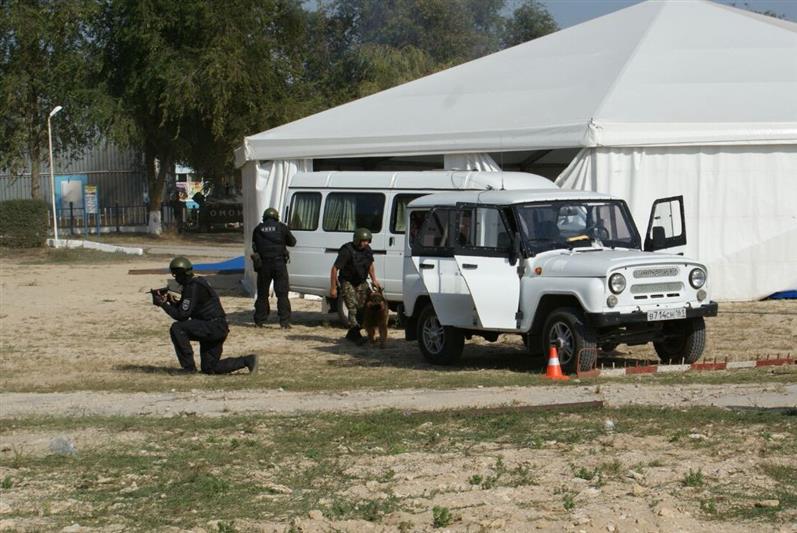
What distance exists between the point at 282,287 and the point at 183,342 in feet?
16.5

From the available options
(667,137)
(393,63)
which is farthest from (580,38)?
(393,63)

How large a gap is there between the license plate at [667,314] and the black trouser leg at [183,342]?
199 inches

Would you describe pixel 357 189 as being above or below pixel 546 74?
below

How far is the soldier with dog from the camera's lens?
701 inches

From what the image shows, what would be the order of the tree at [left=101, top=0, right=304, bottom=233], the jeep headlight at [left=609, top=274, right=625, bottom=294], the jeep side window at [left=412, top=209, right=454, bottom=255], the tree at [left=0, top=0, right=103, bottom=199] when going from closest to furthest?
1. the jeep headlight at [left=609, top=274, right=625, bottom=294]
2. the jeep side window at [left=412, top=209, right=454, bottom=255]
3. the tree at [left=101, top=0, right=304, bottom=233]
4. the tree at [left=0, top=0, right=103, bottom=199]

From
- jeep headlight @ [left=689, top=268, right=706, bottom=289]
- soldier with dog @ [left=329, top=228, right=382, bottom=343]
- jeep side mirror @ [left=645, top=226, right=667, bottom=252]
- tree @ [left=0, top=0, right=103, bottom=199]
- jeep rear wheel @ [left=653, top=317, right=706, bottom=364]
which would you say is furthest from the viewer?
tree @ [left=0, top=0, right=103, bottom=199]

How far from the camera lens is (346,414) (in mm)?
11609

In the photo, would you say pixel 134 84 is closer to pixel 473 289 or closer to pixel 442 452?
pixel 473 289

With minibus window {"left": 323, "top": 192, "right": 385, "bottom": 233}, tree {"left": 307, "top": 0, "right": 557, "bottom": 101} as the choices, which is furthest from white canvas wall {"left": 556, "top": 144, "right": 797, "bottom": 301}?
tree {"left": 307, "top": 0, "right": 557, "bottom": 101}

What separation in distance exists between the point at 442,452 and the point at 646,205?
12365mm

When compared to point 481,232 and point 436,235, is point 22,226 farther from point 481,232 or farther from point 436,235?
point 481,232

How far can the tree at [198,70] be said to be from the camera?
4434 centimetres

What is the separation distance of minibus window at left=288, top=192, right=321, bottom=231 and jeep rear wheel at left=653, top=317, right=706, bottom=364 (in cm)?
744

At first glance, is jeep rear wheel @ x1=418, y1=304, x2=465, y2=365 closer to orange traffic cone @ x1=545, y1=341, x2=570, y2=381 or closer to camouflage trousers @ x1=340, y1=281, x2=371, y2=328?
orange traffic cone @ x1=545, y1=341, x2=570, y2=381
